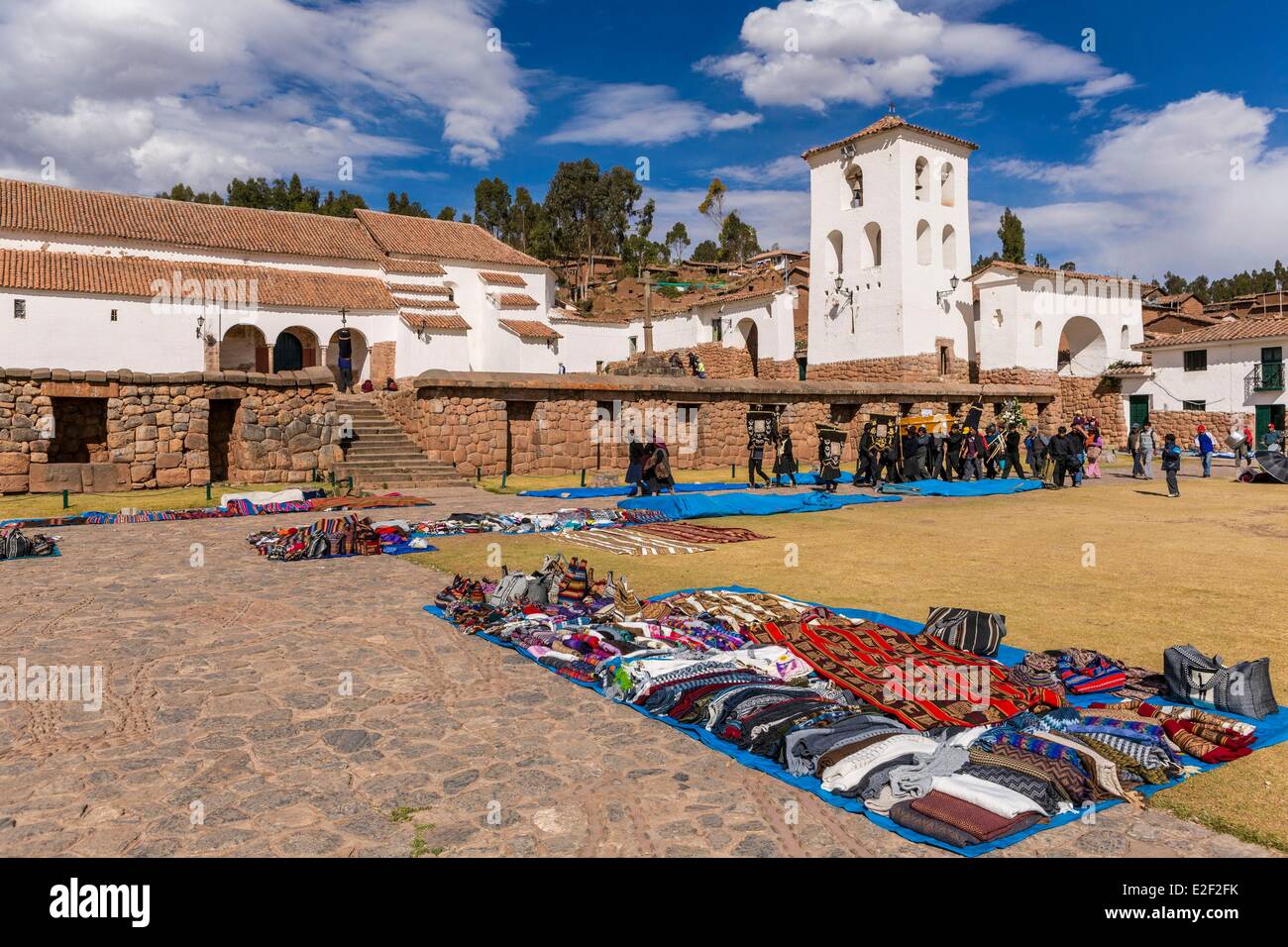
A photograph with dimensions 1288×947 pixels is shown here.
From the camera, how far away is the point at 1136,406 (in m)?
38.8

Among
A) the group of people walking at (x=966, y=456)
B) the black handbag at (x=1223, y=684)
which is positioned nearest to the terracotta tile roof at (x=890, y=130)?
the group of people walking at (x=966, y=456)

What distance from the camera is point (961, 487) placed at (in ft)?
64.0

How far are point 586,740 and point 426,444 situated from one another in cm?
1631

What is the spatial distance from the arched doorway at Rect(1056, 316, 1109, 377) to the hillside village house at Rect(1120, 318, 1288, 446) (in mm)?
1491

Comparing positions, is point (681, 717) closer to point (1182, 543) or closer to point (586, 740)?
point (586, 740)

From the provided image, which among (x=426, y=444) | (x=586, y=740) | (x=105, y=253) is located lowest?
(x=586, y=740)

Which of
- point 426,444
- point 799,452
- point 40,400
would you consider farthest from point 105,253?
point 799,452

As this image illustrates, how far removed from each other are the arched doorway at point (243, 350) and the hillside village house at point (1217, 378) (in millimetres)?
38488

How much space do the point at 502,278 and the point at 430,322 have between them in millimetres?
7537

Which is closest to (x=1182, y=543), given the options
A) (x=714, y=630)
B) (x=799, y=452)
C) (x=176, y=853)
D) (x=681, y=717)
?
(x=714, y=630)
